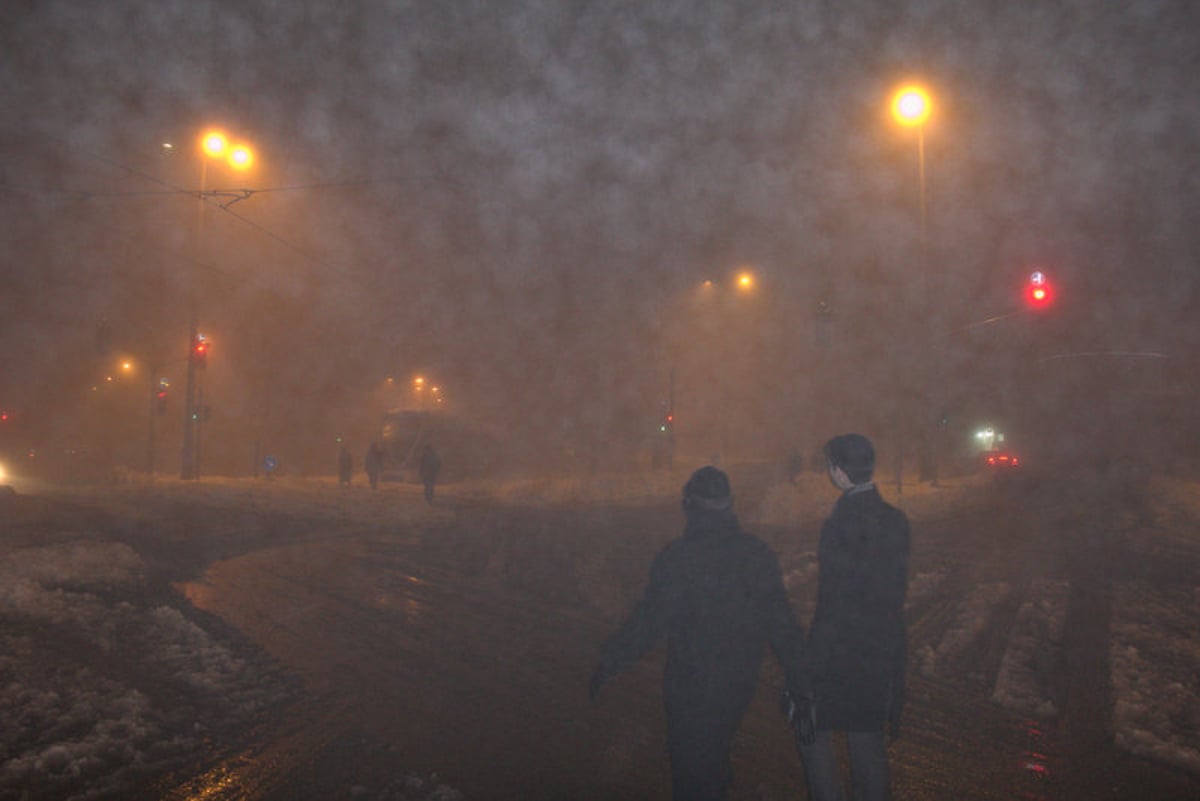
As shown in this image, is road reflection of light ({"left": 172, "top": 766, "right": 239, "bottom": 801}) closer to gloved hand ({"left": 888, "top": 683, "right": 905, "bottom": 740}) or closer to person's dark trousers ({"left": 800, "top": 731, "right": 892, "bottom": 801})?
person's dark trousers ({"left": 800, "top": 731, "right": 892, "bottom": 801})

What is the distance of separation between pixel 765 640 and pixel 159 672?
4.81 metres

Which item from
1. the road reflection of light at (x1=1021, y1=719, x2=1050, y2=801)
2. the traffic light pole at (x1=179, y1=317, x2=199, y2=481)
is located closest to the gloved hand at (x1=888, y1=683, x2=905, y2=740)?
the road reflection of light at (x1=1021, y1=719, x2=1050, y2=801)

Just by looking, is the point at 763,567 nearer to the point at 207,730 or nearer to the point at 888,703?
the point at 888,703

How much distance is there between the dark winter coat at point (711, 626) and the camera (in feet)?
9.82

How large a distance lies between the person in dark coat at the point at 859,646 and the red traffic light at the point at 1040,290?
14.9 meters

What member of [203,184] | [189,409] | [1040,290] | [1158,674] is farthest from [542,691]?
[189,409]

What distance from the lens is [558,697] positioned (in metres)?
5.67

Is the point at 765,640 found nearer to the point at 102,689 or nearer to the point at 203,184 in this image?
the point at 102,689

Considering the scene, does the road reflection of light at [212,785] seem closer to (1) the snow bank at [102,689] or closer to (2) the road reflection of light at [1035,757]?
(1) the snow bank at [102,689]

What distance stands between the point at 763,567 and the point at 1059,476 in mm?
32602

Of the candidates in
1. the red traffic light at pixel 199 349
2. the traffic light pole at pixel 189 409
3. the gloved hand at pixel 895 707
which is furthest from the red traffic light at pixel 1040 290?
the traffic light pole at pixel 189 409

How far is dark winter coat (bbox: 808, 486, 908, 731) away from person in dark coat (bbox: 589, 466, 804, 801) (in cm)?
14

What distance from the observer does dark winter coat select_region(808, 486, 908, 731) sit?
3100 mm

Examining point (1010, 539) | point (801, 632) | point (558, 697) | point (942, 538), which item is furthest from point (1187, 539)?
point (801, 632)
